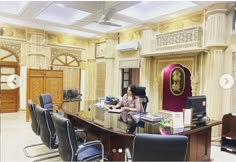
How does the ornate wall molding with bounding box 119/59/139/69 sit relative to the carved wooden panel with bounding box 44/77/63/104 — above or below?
above

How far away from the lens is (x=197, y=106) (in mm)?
2803

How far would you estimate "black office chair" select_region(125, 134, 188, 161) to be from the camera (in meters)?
1.58

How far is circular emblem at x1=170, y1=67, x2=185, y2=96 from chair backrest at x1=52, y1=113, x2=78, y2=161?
3.99 meters

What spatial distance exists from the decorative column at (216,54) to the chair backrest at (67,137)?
3.28 m

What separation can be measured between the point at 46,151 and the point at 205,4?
4.37m

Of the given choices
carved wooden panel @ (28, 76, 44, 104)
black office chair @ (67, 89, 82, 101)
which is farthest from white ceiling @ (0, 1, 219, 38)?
black office chair @ (67, 89, 82, 101)

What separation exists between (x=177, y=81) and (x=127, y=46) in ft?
6.85

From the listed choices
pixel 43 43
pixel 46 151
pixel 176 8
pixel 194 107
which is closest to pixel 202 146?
pixel 194 107

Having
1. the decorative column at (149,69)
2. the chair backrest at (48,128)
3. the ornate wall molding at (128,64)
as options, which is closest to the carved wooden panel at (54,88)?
the ornate wall molding at (128,64)

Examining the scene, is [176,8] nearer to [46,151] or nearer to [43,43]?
[46,151]

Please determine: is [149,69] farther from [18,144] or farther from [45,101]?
[18,144]

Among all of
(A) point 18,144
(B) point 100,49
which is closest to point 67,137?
(A) point 18,144

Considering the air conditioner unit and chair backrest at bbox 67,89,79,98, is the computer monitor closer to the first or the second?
the air conditioner unit

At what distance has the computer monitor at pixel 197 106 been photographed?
8.93 ft
